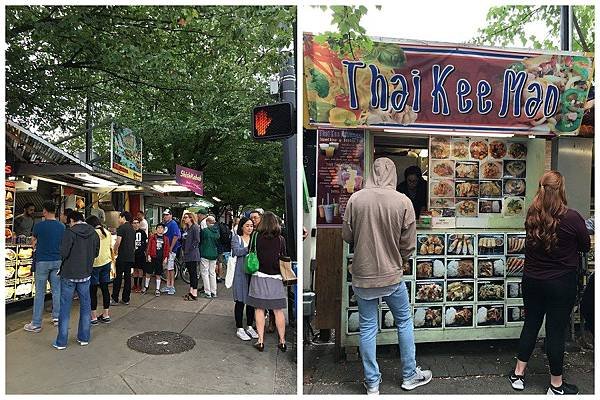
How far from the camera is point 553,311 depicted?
3.96m

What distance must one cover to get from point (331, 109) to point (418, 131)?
856 mm

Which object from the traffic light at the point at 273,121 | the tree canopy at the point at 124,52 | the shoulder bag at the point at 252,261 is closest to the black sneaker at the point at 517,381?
the shoulder bag at the point at 252,261

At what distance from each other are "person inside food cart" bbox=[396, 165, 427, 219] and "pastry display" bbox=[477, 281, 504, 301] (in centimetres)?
99

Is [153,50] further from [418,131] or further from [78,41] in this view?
[418,131]

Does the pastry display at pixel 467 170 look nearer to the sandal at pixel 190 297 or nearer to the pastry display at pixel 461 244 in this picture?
the pastry display at pixel 461 244

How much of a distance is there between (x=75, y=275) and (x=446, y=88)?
4.49m

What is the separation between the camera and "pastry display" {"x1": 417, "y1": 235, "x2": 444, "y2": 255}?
15.5ft

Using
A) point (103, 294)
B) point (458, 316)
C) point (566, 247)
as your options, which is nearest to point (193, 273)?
point (103, 294)

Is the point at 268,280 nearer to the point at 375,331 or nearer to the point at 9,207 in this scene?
the point at 375,331

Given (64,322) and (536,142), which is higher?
(536,142)

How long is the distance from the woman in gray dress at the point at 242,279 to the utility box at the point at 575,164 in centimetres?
366

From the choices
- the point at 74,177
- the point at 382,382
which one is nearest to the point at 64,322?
the point at 382,382

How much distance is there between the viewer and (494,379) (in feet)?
13.9

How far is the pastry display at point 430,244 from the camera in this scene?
4.72m
